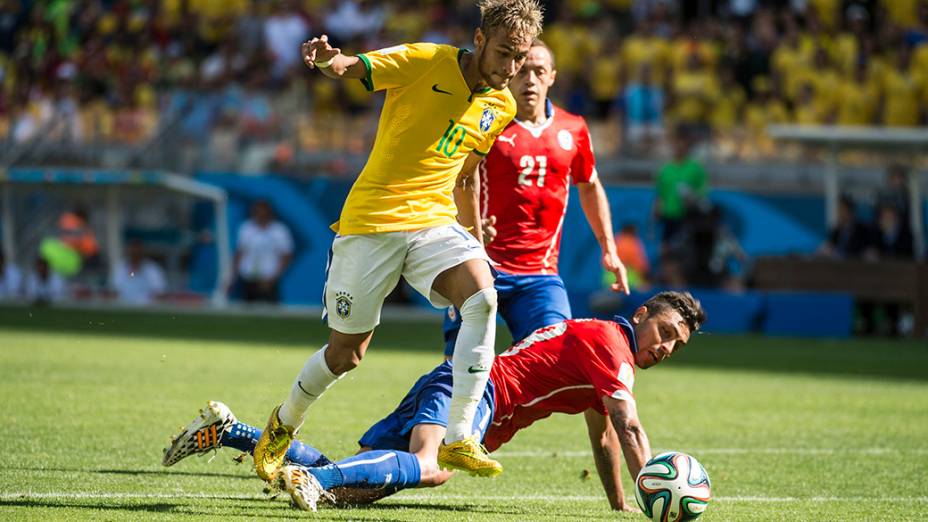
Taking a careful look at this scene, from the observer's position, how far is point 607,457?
690 centimetres

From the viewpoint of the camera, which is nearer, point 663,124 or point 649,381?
point 649,381

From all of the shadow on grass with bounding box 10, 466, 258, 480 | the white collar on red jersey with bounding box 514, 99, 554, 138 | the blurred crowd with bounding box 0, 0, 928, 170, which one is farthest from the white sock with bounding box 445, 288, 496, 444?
the blurred crowd with bounding box 0, 0, 928, 170

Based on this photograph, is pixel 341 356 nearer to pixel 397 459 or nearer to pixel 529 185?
pixel 397 459

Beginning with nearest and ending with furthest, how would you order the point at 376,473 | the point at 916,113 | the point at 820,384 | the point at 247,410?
the point at 376,473 < the point at 247,410 < the point at 820,384 < the point at 916,113

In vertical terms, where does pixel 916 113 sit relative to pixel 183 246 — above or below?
above

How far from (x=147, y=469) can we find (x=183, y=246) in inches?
650

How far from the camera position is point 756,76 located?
2288cm

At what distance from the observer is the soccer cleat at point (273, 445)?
6.70 m

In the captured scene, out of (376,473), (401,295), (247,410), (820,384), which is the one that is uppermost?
(376,473)

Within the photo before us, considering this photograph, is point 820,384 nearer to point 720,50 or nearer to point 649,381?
point 649,381

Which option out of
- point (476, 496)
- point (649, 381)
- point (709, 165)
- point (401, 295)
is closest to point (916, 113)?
point (709, 165)

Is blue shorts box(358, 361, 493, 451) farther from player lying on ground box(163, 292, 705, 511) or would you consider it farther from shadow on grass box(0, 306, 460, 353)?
shadow on grass box(0, 306, 460, 353)

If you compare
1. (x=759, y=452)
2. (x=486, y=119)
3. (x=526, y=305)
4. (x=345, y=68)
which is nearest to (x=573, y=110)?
(x=759, y=452)

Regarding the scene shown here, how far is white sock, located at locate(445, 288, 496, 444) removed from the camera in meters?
6.33
